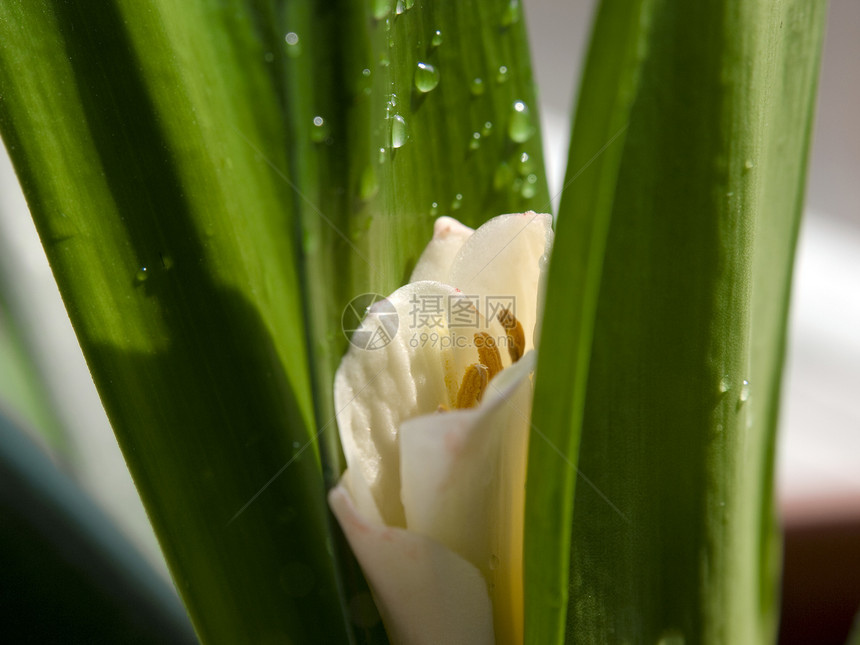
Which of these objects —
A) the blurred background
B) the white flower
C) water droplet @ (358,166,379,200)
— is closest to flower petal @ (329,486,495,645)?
the white flower

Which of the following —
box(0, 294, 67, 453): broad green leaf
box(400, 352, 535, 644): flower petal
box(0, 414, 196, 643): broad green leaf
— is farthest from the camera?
box(0, 294, 67, 453): broad green leaf

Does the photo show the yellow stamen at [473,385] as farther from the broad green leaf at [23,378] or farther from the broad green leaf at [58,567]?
the broad green leaf at [23,378]

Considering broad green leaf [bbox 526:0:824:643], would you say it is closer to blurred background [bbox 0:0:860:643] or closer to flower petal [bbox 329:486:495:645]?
flower petal [bbox 329:486:495:645]

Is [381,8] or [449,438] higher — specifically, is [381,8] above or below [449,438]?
above

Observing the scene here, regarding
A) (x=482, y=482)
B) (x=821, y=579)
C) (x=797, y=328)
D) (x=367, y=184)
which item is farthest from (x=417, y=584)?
(x=797, y=328)

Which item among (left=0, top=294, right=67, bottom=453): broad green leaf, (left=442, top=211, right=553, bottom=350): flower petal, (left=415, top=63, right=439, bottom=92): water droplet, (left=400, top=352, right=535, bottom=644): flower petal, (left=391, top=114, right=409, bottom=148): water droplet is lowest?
(left=0, top=294, right=67, bottom=453): broad green leaf

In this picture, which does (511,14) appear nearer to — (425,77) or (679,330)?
(425,77)
